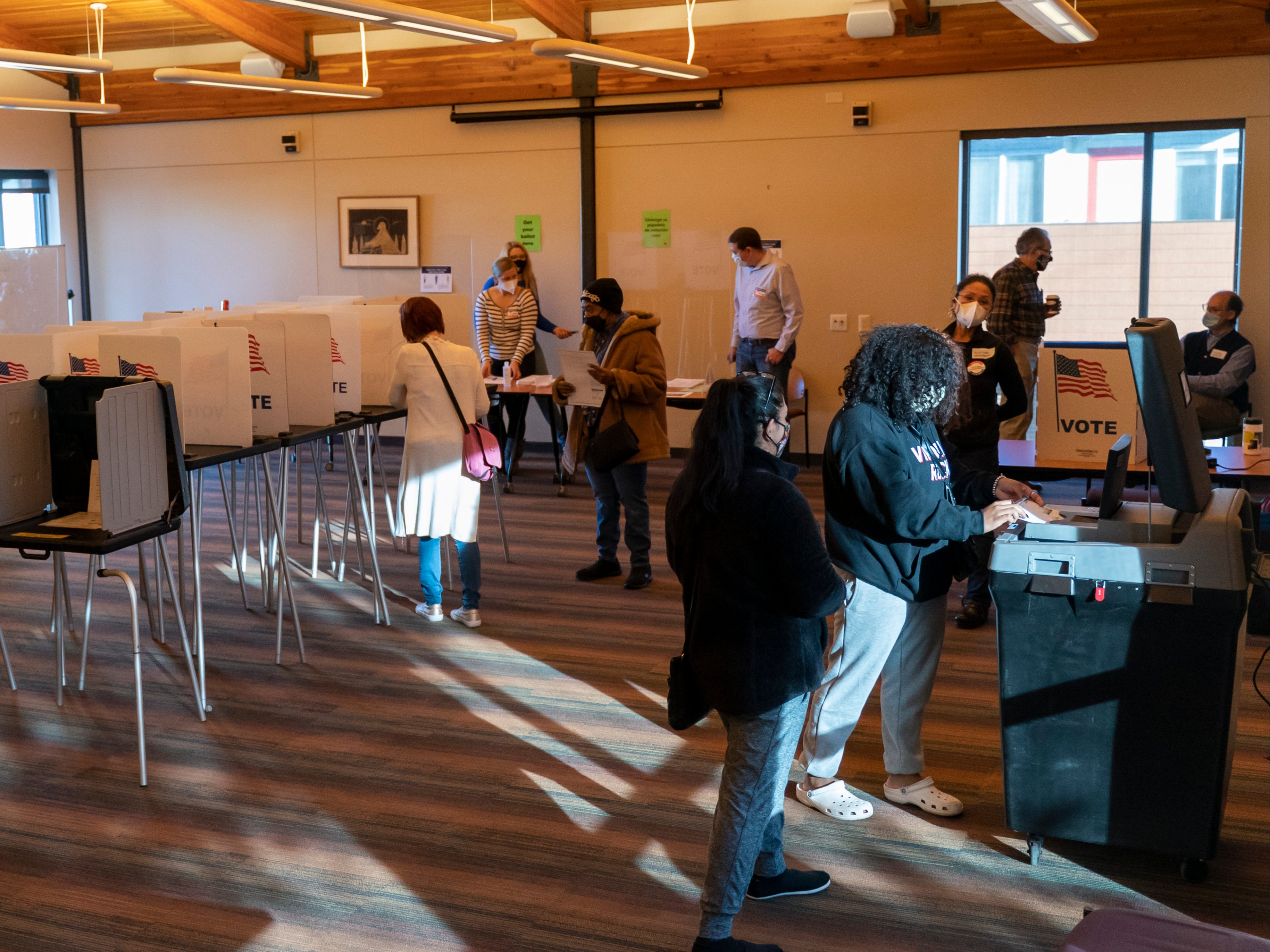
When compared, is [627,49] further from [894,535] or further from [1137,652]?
[1137,652]

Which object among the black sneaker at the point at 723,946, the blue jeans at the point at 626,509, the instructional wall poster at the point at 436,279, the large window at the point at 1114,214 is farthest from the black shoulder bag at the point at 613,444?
the instructional wall poster at the point at 436,279

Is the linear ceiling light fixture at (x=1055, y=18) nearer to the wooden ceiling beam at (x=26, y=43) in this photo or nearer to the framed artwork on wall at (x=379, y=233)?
→ the framed artwork on wall at (x=379, y=233)

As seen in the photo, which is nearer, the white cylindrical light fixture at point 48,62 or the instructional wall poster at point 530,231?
the white cylindrical light fixture at point 48,62

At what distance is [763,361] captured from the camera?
332 inches

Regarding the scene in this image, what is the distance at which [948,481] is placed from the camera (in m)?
2.98

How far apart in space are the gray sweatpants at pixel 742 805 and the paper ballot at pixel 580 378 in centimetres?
378

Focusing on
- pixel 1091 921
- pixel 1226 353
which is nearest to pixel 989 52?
pixel 1226 353

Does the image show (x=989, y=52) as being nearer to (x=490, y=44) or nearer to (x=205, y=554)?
(x=490, y=44)

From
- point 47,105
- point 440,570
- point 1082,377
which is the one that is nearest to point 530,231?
point 47,105

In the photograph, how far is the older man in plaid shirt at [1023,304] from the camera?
7.23 meters

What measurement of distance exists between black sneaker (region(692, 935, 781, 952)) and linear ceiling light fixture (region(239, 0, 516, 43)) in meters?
4.16

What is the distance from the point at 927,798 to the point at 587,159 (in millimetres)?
6979

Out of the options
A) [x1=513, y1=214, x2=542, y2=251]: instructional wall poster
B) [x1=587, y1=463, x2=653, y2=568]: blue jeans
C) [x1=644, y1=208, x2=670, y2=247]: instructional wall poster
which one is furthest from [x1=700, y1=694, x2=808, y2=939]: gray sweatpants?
[x1=513, y1=214, x2=542, y2=251]: instructional wall poster

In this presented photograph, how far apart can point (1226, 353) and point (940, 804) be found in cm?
516
